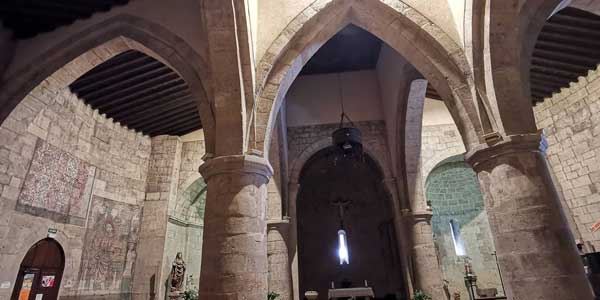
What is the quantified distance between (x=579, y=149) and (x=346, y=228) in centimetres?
686

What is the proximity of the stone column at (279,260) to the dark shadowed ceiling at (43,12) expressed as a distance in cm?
468

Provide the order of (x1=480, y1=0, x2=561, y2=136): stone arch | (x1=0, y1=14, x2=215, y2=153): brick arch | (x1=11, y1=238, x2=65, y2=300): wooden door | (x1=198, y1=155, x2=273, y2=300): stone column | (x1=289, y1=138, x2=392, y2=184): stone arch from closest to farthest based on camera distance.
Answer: (x1=198, y1=155, x2=273, y2=300): stone column < (x1=480, y1=0, x2=561, y2=136): stone arch < (x1=0, y1=14, x2=215, y2=153): brick arch < (x1=11, y1=238, x2=65, y2=300): wooden door < (x1=289, y1=138, x2=392, y2=184): stone arch

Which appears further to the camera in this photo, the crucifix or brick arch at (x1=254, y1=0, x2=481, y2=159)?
the crucifix

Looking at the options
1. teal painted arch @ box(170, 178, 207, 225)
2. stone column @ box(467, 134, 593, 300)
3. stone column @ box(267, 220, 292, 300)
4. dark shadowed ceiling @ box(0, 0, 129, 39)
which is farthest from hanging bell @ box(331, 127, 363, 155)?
teal painted arch @ box(170, 178, 207, 225)

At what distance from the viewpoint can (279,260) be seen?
6.15 m

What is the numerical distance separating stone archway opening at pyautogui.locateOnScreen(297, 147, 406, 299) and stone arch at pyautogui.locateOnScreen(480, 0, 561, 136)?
22.0ft

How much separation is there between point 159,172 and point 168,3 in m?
5.22

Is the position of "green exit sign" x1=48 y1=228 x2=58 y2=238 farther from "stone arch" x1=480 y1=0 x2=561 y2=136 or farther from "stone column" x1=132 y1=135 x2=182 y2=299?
"stone arch" x1=480 y1=0 x2=561 y2=136

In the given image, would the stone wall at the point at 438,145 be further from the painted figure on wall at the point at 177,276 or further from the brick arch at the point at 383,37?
the painted figure on wall at the point at 177,276

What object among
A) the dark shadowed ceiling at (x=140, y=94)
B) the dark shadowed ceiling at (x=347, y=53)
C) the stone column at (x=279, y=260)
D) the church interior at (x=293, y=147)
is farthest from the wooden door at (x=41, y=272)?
the dark shadowed ceiling at (x=347, y=53)

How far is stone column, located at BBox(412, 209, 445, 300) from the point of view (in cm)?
611

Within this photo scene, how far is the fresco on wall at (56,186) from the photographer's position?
17.9 feet

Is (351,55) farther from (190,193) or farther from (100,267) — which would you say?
(100,267)

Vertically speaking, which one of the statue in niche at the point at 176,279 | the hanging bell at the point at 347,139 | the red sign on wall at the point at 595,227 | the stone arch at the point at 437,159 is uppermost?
the stone arch at the point at 437,159
